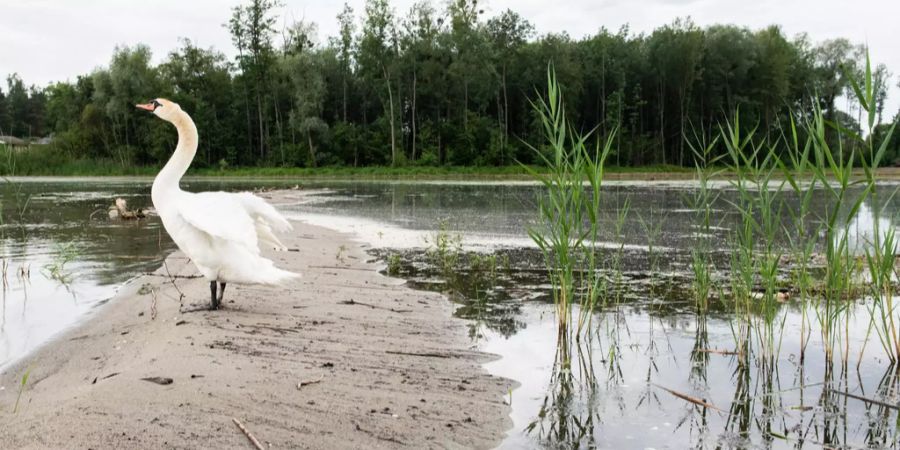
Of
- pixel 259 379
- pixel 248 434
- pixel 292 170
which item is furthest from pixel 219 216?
pixel 292 170

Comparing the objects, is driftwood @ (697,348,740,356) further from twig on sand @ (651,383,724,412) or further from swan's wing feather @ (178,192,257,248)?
swan's wing feather @ (178,192,257,248)

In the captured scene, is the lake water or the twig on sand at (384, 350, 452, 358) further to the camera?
the twig on sand at (384, 350, 452, 358)

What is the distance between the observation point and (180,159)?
5.46 meters

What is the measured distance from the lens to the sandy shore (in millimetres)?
3008

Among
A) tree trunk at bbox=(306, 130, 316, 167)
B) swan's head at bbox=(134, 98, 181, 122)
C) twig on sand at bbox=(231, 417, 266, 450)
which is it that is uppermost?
tree trunk at bbox=(306, 130, 316, 167)

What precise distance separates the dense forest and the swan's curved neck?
143 feet

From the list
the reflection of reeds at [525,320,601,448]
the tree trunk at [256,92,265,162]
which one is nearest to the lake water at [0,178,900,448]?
the reflection of reeds at [525,320,601,448]

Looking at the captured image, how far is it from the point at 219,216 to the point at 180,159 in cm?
89

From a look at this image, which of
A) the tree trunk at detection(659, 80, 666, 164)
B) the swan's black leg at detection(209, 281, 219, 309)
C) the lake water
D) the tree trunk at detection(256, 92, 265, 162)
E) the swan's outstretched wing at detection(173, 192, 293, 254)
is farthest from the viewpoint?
the tree trunk at detection(256, 92, 265, 162)

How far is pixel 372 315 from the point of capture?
5637 millimetres

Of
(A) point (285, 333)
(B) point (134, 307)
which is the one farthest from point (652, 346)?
(B) point (134, 307)

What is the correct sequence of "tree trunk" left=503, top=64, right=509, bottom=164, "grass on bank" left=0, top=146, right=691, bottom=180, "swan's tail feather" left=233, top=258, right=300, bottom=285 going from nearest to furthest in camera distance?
"swan's tail feather" left=233, top=258, right=300, bottom=285 → "grass on bank" left=0, top=146, right=691, bottom=180 → "tree trunk" left=503, top=64, right=509, bottom=164

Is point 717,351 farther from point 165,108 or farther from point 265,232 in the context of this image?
point 165,108

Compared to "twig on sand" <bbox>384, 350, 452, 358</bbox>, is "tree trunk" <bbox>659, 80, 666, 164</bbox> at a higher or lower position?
higher
